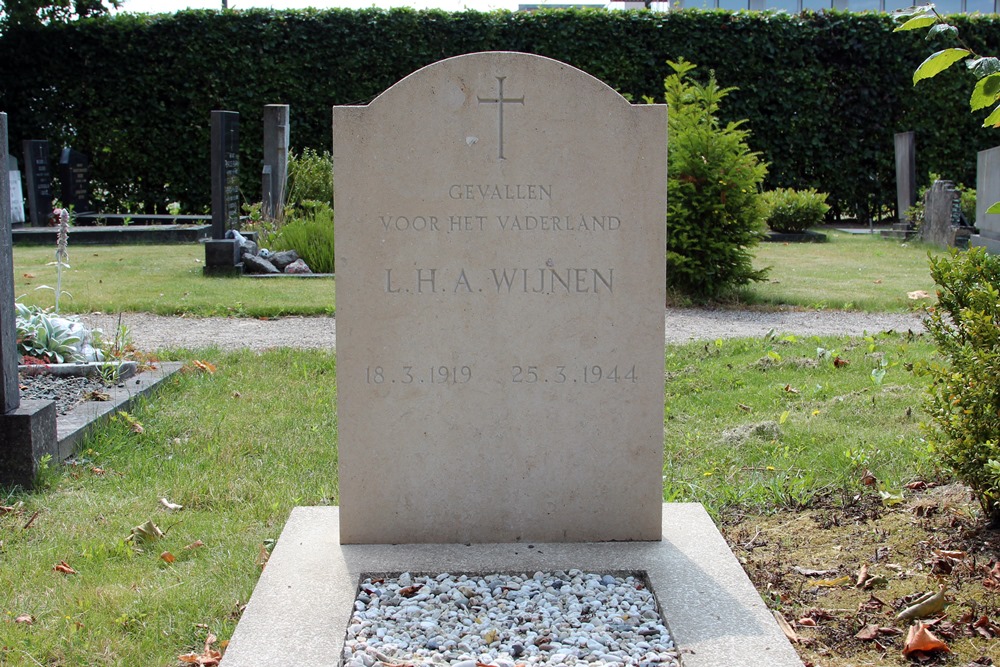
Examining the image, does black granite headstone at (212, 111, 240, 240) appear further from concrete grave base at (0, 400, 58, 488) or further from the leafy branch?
the leafy branch

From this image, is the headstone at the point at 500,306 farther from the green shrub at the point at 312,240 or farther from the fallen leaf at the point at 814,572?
the green shrub at the point at 312,240

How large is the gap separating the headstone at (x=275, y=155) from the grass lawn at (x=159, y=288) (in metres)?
1.79

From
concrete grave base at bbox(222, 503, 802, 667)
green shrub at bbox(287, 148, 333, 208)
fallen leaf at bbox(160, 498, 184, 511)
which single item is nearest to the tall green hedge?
green shrub at bbox(287, 148, 333, 208)

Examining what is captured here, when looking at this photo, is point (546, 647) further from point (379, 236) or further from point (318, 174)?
point (318, 174)

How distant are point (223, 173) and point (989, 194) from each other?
9.31 m

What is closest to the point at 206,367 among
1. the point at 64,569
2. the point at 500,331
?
the point at 64,569

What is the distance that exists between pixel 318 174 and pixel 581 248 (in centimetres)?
1244

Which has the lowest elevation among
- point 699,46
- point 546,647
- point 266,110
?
point 546,647

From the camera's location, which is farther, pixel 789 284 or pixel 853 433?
pixel 789 284

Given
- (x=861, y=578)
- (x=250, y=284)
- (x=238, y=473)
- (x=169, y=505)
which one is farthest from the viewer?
(x=250, y=284)

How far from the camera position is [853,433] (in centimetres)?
491

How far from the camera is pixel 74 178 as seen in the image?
1759 cm

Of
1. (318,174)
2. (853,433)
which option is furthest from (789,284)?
(318,174)

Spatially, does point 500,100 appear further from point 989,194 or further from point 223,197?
point 989,194
